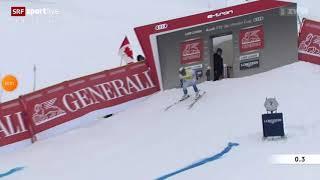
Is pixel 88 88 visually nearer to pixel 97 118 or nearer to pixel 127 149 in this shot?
pixel 97 118

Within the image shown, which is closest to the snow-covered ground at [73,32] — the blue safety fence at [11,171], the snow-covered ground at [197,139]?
the snow-covered ground at [197,139]

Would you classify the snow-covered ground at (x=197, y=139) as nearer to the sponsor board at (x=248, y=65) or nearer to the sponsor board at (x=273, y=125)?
the sponsor board at (x=273, y=125)

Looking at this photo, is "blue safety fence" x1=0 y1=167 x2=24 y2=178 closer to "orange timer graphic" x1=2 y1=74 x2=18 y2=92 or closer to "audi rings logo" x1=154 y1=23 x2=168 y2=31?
"audi rings logo" x1=154 y1=23 x2=168 y2=31

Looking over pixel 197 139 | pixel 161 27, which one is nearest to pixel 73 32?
pixel 161 27

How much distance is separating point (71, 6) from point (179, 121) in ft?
78.1

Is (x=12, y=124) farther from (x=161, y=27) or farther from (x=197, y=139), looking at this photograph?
(x=197, y=139)

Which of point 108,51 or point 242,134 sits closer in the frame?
point 242,134

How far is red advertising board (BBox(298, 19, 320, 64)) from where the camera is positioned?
1855 centimetres

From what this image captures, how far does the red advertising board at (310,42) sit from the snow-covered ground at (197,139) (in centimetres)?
37

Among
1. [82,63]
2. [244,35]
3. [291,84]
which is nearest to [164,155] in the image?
[291,84]

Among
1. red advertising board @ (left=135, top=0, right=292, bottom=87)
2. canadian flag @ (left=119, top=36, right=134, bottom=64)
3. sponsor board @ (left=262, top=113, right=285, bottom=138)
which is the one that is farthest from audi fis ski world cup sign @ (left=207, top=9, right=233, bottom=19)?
sponsor board @ (left=262, top=113, right=285, bottom=138)

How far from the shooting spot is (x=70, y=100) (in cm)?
1788

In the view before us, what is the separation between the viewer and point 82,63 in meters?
28.5

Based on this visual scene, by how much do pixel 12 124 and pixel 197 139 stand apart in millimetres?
6240
